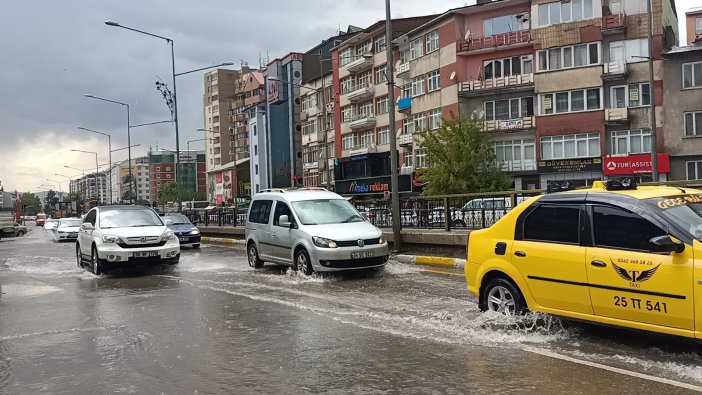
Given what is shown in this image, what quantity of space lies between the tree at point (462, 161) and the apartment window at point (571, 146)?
333 centimetres

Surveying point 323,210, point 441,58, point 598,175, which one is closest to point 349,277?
point 323,210

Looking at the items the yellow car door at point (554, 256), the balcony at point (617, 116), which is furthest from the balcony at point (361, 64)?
the yellow car door at point (554, 256)

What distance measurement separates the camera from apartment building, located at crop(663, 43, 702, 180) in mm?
36469

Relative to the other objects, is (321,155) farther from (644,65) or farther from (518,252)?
(518,252)

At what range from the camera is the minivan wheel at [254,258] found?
48.1 ft

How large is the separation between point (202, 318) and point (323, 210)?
5529 millimetres

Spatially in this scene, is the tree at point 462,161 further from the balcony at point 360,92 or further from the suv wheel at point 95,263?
the suv wheel at point 95,263

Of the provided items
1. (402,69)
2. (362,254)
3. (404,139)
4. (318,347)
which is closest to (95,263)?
(362,254)

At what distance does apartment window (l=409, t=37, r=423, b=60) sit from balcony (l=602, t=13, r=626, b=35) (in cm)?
1526

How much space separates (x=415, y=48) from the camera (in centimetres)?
5041

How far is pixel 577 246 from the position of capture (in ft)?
20.0

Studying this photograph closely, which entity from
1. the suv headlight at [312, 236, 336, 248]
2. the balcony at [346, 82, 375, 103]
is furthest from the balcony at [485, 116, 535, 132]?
the suv headlight at [312, 236, 336, 248]

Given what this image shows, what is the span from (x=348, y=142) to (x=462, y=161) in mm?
22771

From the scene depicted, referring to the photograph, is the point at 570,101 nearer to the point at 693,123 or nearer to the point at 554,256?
the point at 693,123
